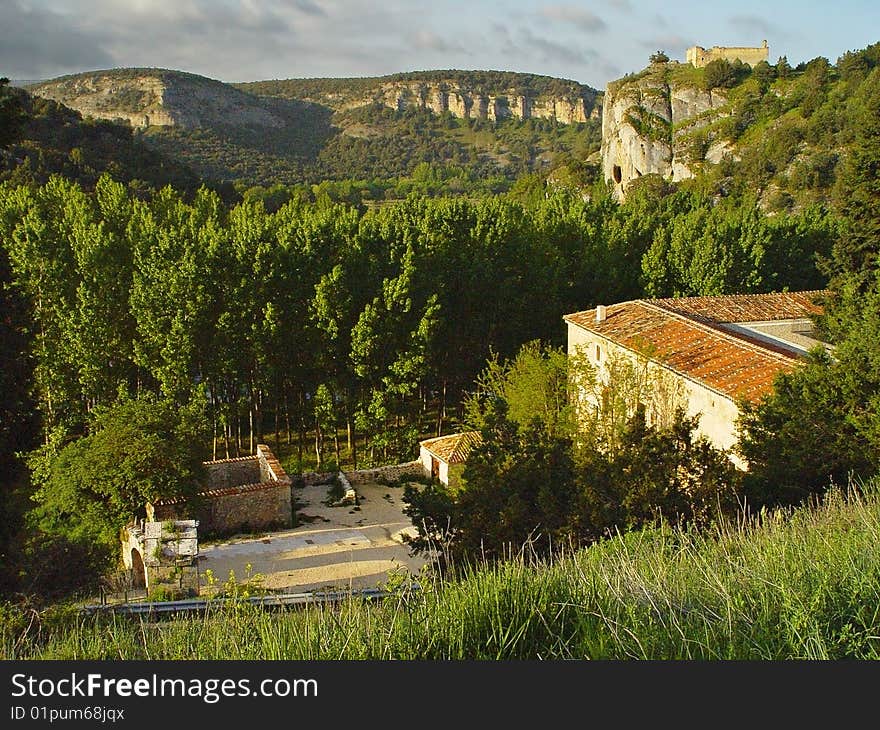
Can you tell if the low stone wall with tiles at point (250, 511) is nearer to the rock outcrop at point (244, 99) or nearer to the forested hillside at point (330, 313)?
the forested hillside at point (330, 313)

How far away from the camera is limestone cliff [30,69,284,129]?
116062mm

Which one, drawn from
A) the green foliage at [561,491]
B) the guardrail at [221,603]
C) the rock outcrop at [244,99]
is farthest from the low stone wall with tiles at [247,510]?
the rock outcrop at [244,99]

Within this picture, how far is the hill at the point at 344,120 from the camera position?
10881cm

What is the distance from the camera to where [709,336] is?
21188mm

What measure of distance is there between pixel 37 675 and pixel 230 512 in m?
17.2

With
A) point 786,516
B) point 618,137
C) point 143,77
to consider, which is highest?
point 143,77

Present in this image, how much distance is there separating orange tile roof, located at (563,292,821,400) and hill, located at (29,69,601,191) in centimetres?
7259

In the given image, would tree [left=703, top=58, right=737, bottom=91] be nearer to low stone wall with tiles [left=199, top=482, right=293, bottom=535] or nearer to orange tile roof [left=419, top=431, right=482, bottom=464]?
orange tile roof [left=419, top=431, right=482, bottom=464]

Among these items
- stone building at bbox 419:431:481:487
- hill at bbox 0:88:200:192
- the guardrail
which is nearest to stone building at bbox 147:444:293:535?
stone building at bbox 419:431:481:487

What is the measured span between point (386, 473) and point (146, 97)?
113 meters

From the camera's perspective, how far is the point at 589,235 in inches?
1464

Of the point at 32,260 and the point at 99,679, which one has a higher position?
the point at 32,260

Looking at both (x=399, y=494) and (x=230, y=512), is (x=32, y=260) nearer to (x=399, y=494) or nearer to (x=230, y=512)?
(x=230, y=512)

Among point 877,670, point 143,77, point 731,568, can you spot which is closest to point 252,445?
point 731,568
